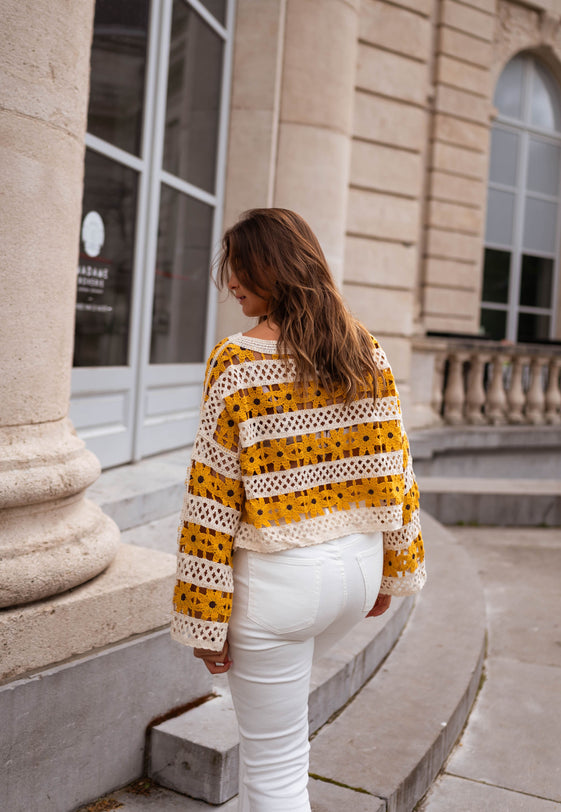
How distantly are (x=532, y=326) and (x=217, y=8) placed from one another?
1165cm

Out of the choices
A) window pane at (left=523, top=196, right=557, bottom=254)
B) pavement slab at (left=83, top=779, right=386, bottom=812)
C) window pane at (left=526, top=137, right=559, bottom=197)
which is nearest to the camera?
pavement slab at (left=83, top=779, right=386, bottom=812)

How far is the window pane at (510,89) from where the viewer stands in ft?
48.3

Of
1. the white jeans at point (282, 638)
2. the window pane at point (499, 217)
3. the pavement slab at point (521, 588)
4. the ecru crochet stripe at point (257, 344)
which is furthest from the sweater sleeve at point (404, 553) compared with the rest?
the window pane at point (499, 217)

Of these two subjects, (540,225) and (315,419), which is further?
(540,225)

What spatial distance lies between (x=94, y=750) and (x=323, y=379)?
141 cm

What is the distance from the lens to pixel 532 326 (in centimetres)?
1612

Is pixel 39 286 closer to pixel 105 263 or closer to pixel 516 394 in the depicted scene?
pixel 105 263

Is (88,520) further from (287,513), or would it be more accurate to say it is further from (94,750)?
(287,513)

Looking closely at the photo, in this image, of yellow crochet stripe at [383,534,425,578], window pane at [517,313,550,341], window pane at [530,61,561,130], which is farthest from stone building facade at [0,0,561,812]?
window pane at [517,313,550,341]

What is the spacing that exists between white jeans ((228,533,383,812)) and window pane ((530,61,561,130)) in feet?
51.1

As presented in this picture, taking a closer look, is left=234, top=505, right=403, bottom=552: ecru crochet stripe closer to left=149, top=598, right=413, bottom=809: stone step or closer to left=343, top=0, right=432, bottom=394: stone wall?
left=149, top=598, right=413, bottom=809: stone step

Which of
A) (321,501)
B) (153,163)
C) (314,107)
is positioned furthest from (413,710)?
(314,107)

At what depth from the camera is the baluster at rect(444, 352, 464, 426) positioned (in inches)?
369

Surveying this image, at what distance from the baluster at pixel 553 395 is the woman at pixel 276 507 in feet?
29.5
